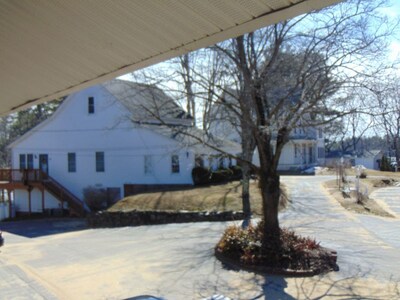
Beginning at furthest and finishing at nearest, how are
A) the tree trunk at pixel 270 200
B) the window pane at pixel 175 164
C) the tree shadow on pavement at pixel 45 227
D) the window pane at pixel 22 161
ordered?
the window pane at pixel 22 161 < the window pane at pixel 175 164 < the tree shadow on pavement at pixel 45 227 < the tree trunk at pixel 270 200

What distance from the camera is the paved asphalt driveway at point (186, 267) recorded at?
8.51 meters

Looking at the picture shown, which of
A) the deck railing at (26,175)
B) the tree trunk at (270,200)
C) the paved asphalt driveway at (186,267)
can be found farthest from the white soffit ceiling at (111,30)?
the deck railing at (26,175)

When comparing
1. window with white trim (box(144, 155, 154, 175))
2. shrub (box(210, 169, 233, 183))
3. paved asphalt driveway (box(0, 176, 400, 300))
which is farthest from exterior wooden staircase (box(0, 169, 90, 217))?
paved asphalt driveway (box(0, 176, 400, 300))

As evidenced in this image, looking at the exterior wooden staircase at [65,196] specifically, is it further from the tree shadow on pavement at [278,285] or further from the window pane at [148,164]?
the tree shadow on pavement at [278,285]

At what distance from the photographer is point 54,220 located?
31.3 meters

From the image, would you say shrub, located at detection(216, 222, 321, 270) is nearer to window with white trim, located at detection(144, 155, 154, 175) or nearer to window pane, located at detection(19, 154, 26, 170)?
window with white trim, located at detection(144, 155, 154, 175)

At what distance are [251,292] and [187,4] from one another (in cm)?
631

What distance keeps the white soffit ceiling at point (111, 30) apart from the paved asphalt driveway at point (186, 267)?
4.77 meters

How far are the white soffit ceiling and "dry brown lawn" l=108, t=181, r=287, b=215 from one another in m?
14.5

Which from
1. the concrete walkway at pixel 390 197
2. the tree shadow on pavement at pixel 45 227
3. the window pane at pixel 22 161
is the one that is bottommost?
the tree shadow on pavement at pixel 45 227

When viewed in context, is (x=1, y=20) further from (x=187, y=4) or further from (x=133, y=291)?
(x=133, y=291)

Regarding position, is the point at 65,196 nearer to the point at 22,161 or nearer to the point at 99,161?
the point at 99,161

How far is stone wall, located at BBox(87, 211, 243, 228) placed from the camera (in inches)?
728

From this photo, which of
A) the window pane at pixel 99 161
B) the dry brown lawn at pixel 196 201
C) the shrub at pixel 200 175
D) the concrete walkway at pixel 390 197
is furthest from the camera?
the window pane at pixel 99 161
